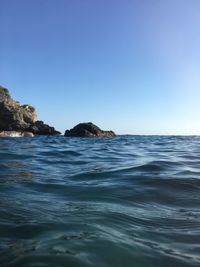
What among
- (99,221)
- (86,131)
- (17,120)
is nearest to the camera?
(99,221)

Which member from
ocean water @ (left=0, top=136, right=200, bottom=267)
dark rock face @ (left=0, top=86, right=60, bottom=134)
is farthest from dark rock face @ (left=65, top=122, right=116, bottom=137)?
ocean water @ (left=0, top=136, right=200, bottom=267)

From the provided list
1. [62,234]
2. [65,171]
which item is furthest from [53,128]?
[62,234]

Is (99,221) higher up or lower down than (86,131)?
lower down

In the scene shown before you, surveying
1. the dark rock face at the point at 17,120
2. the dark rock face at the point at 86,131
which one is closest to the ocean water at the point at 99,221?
the dark rock face at the point at 86,131

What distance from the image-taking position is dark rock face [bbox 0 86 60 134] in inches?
3580

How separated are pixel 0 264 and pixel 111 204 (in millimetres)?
2930

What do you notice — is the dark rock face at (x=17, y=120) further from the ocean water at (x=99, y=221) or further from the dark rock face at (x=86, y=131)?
the ocean water at (x=99, y=221)

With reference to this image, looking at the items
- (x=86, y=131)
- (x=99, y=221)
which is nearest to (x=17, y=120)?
(x=86, y=131)

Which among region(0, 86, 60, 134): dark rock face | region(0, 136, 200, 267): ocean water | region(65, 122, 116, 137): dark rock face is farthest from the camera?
region(65, 122, 116, 137): dark rock face

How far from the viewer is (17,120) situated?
91.6 m

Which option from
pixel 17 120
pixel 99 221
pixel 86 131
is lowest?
pixel 99 221

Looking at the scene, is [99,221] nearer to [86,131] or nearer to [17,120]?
[86,131]

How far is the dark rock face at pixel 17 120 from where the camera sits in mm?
90938

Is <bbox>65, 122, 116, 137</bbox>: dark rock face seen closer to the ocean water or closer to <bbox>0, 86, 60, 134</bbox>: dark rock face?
<bbox>0, 86, 60, 134</bbox>: dark rock face
